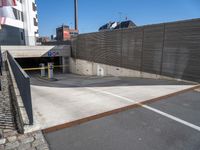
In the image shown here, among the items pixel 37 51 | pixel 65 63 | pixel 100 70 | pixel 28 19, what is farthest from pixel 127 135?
pixel 28 19

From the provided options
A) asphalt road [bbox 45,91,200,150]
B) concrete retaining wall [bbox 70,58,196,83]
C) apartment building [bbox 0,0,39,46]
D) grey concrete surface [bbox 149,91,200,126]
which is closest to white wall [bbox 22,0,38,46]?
apartment building [bbox 0,0,39,46]

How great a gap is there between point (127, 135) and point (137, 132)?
8.5 inches

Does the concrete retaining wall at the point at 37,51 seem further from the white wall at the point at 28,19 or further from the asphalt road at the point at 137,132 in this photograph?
the asphalt road at the point at 137,132

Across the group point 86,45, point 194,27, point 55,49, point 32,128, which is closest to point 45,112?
point 32,128

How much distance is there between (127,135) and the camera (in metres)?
2.92

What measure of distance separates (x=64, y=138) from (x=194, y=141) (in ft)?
7.07

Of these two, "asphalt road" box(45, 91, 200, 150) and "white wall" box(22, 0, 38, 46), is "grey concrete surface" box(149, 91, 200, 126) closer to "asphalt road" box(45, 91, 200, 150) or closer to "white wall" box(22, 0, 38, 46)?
"asphalt road" box(45, 91, 200, 150)

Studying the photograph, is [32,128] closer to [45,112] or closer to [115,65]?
[45,112]

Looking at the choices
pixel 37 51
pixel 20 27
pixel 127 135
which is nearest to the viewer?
pixel 127 135

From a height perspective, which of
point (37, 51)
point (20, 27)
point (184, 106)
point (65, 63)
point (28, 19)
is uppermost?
point (28, 19)

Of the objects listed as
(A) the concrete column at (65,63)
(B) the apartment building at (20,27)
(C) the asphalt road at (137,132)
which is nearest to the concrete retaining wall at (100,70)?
(A) the concrete column at (65,63)

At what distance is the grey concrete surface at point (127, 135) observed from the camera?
2.62m

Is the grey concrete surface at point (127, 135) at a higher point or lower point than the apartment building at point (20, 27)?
lower

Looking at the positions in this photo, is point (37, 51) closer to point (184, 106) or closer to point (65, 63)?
point (65, 63)
